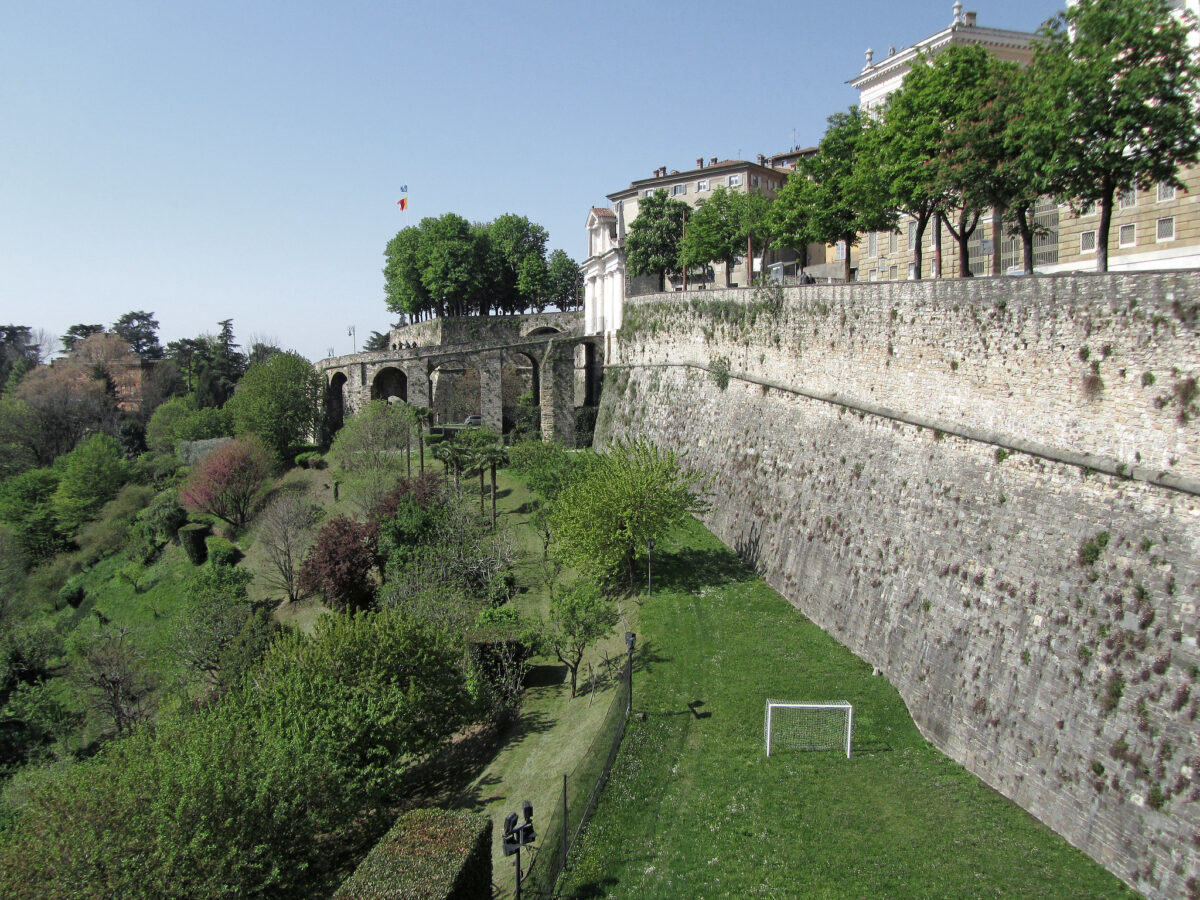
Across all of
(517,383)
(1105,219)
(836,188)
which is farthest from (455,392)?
(1105,219)

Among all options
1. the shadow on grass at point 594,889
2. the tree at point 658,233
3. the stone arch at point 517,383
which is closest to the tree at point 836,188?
the tree at point 658,233

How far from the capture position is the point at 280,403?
48688 millimetres

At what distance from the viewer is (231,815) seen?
466 inches

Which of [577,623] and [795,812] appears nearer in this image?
[795,812]

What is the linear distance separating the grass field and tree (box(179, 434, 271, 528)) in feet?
106

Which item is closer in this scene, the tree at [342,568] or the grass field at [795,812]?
the grass field at [795,812]

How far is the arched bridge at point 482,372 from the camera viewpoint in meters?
40.0

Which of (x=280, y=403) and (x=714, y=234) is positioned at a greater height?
(x=714, y=234)

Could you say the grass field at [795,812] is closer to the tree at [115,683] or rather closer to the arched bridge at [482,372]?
the tree at [115,683]

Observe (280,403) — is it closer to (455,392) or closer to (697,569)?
(455,392)

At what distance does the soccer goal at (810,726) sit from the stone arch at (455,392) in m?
37.6

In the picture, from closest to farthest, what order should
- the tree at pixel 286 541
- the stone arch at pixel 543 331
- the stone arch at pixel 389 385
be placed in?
the tree at pixel 286 541, the stone arch at pixel 389 385, the stone arch at pixel 543 331

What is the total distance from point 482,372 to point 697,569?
22476mm

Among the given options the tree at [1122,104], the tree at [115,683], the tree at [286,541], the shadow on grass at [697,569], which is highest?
the tree at [1122,104]
